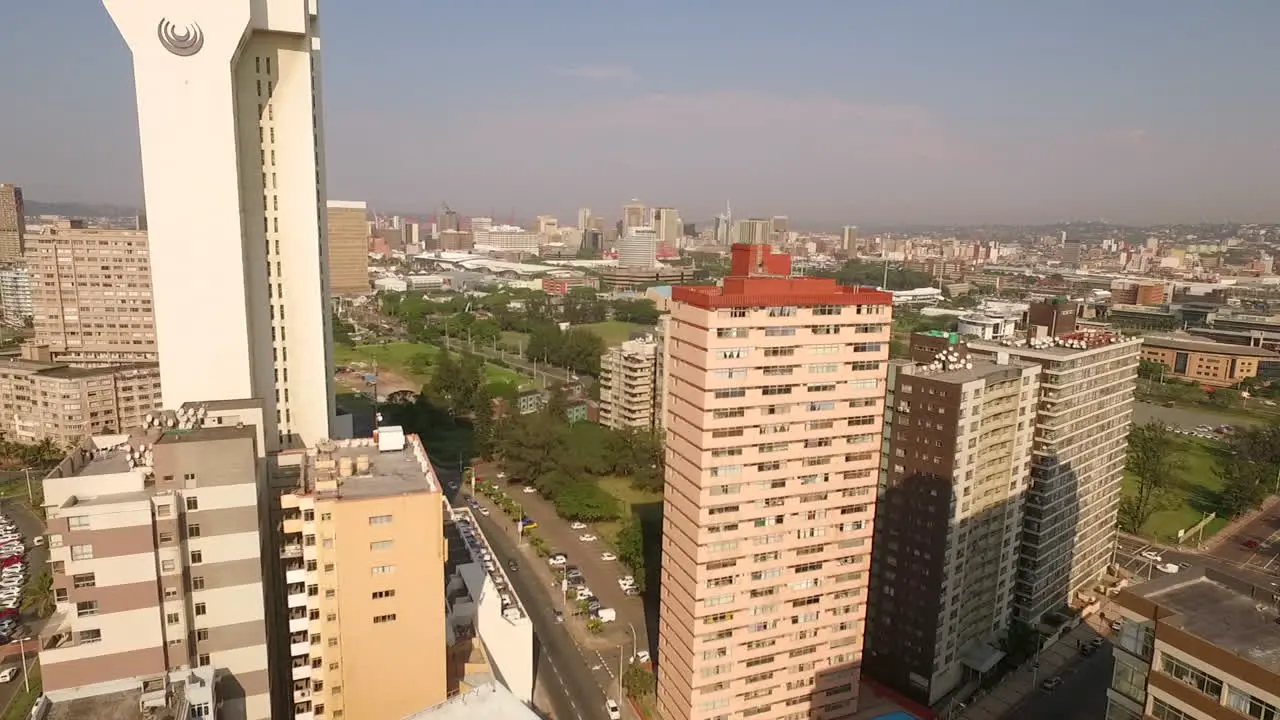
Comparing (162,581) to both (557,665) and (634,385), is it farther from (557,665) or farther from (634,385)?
(634,385)

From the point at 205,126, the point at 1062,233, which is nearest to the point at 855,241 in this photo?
the point at 1062,233

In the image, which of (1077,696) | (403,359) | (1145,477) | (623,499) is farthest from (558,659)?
(403,359)

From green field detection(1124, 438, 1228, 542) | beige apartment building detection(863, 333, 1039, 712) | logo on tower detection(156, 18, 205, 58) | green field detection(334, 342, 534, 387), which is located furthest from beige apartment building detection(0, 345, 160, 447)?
green field detection(1124, 438, 1228, 542)

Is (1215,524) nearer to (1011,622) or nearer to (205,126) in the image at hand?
(1011,622)

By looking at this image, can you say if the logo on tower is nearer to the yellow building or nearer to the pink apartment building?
the pink apartment building

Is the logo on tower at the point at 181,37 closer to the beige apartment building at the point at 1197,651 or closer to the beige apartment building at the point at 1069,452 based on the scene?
the beige apartment building at the point at 1197,651
